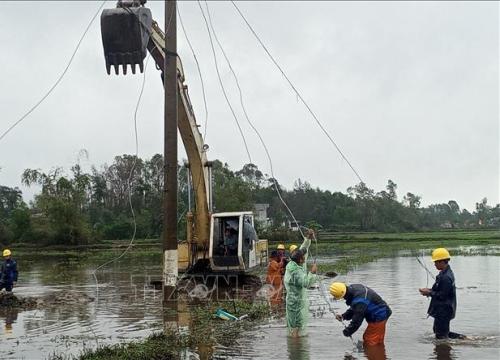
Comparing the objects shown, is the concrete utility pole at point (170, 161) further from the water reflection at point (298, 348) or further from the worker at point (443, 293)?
the worker at point (443, 293)

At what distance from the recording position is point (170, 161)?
14148 millimetres

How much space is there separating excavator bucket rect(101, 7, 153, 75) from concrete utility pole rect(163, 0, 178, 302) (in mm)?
984

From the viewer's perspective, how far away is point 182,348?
1038 centimetres

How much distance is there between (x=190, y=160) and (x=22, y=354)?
1118 cm

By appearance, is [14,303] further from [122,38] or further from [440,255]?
[440,255]

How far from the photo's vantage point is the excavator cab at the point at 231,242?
20750 millimetres

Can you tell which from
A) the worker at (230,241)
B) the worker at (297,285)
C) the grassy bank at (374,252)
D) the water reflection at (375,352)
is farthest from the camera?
the grassy bank at (374,252)

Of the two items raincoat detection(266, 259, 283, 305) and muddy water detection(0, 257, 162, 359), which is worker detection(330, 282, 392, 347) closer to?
muddy water detection(0, 257, 162, 359)

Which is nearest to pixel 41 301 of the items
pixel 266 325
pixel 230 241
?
pixel 230 241

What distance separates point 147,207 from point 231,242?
215 ft

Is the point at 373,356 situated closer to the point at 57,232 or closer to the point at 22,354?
the point at 22,354

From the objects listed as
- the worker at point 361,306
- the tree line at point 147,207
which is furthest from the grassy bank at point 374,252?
the worker at point 361,306

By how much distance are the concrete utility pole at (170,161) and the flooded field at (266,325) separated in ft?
4.01

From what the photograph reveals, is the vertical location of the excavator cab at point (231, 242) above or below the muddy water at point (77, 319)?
above
